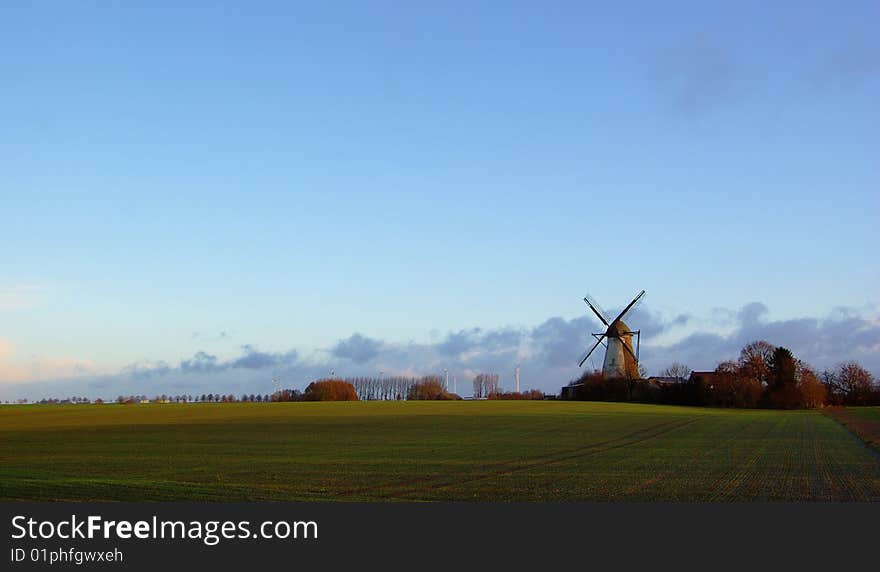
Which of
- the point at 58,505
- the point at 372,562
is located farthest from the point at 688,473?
the point at 58,505

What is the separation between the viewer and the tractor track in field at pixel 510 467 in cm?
2483

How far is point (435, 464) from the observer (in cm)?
3391

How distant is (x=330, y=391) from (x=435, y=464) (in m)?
123

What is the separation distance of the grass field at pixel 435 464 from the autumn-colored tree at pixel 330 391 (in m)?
89.5

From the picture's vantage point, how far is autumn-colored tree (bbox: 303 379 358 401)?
153 metres

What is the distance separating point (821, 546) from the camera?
Answer: 50.8ft

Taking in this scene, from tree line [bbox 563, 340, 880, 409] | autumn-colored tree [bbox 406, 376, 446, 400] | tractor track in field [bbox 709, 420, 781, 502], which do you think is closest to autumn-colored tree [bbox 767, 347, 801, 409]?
tree line [bbox 563, 340, 880, 409]

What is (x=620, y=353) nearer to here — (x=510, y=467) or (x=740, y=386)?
(x=740, y=386)

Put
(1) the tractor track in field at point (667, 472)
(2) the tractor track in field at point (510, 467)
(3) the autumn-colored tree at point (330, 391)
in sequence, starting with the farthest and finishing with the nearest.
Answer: (3) the autumn-colored tree at point (330, 391), (1) the tractor track in field at point (667, 472), (2) the tractor track in field at point (510, 467)

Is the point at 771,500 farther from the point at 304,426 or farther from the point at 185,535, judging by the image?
the point at 304,426

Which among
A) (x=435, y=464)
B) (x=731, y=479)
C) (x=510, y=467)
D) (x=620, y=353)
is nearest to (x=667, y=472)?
(x=731, y=479)

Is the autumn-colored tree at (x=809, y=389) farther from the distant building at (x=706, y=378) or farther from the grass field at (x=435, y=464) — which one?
the grass field at (x=435, y=464)

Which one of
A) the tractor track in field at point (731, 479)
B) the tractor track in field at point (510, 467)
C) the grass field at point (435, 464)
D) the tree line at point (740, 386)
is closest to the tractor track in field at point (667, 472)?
the grass field at point (435, 464)

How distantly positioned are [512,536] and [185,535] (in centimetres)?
655
